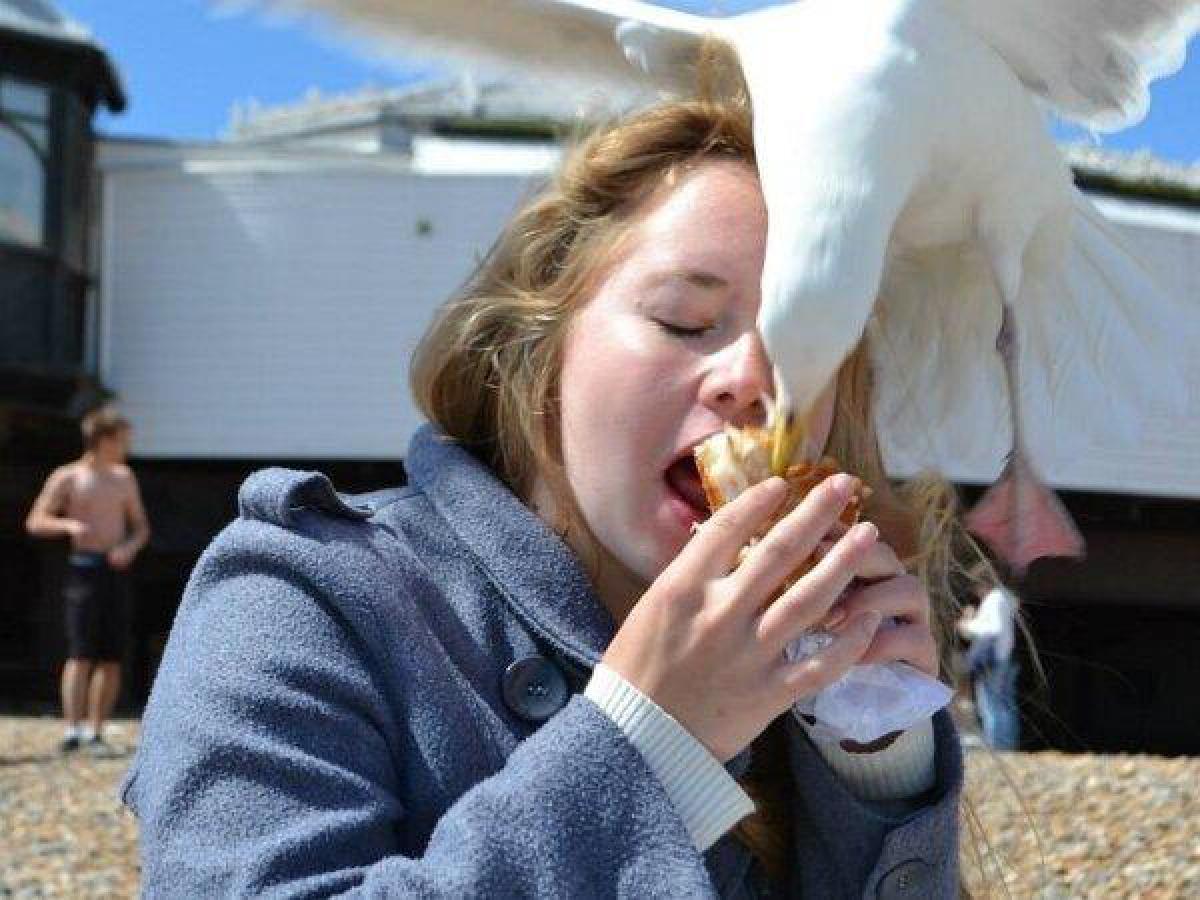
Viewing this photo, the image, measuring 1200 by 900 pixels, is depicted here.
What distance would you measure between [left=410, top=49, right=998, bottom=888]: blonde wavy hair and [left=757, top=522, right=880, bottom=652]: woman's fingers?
0.33 meters

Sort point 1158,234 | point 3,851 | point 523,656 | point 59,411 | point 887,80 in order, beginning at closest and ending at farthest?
point 523,656
point 887,80
point 3,851
point 59,411
point 1158,234

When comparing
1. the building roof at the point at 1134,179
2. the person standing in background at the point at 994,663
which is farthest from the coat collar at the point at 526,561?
the building roof at the point at 1134,179

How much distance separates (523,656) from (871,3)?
819 mm

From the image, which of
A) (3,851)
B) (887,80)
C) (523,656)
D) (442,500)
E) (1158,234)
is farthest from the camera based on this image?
(1158,234)

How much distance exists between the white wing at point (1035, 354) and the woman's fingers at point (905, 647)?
1.72 feet

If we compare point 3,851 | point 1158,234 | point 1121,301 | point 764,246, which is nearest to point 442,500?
point 764,246

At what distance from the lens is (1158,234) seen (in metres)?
14.6

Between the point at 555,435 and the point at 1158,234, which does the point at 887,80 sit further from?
the point at 1158,234

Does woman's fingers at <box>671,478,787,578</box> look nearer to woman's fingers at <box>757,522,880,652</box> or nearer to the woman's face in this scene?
woman's fingers at <box>757,522,880,652</box>

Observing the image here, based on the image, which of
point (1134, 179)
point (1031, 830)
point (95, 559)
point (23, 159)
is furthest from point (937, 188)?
point (1134, 179)

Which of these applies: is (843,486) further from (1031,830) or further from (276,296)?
(276,296)

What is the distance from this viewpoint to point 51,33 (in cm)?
1260

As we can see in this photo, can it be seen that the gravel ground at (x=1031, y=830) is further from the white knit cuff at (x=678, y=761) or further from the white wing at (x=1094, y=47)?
the white knit cuff at (x=678, y=761)

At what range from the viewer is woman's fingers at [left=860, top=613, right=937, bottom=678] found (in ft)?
4.40
